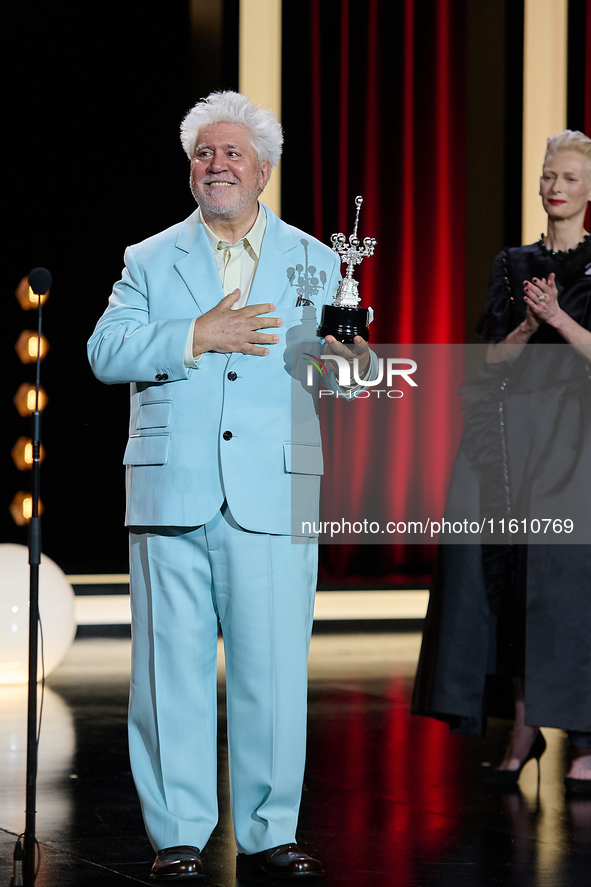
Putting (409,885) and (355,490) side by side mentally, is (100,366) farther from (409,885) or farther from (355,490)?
(355,490)

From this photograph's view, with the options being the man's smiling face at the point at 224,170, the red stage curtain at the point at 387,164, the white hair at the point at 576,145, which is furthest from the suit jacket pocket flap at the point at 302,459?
the red stage curtain at the point at 387,164

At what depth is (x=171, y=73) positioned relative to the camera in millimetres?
6906

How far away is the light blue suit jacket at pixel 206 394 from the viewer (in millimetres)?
2293

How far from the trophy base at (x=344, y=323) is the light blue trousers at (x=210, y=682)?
0.41m

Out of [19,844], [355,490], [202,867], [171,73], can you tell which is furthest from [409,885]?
[171,73]

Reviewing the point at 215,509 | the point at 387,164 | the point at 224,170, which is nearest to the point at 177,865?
the point at 215,509

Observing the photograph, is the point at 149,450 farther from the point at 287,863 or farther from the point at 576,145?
the point at 576,145

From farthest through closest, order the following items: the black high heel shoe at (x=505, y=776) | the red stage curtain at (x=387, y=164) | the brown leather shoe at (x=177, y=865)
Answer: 1. the red stage curtain at (x=387, y=164)
2. the black high heel shoe at (x=505, y=776)
3. the brown leather shoe at (x=177, y=865)

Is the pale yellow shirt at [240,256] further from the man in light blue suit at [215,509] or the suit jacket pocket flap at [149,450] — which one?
the suit jacket pocket flap at [149,450]

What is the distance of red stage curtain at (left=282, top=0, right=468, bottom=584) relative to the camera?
23.1 feet

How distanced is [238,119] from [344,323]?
0.47 meters

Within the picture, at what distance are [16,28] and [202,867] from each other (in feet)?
18.4

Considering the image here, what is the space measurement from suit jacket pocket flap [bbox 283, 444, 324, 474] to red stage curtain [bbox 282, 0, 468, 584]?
469 cm

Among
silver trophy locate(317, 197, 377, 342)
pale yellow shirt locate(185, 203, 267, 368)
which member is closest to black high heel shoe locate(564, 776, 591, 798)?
silver trophy locate(317, 197, 377, 342)
